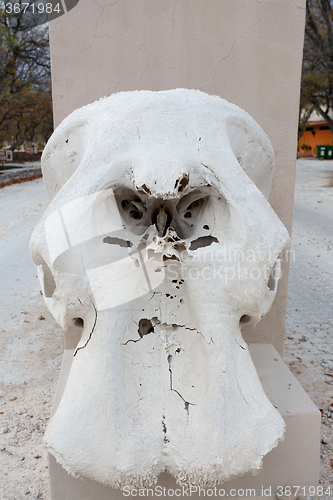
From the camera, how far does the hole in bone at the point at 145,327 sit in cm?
154

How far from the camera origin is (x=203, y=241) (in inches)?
60.7

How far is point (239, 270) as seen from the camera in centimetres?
147

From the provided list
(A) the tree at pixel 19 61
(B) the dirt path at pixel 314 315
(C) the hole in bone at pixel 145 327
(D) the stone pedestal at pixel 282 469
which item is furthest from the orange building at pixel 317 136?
(C) the hole in bone at pixel 145 327

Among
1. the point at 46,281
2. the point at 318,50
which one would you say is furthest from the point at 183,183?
the point at 318,50

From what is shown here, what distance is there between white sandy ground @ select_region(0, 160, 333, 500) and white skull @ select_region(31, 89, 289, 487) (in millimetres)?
977

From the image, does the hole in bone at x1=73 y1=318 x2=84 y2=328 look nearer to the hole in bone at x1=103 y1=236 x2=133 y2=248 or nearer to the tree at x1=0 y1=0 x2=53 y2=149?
the hole in bone at x1=103 y1=236 x2=133 y2=248

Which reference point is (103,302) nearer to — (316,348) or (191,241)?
(191,241)

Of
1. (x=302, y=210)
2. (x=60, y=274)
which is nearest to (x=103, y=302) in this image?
(x=60, y=274)

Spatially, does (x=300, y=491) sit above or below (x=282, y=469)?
below

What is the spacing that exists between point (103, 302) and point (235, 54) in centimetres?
166

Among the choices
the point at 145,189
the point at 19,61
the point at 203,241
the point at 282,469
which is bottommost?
the point at 282,469
